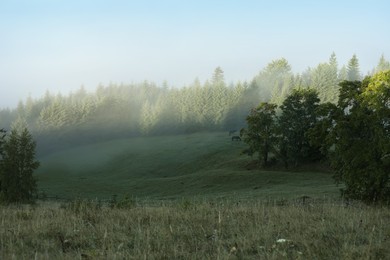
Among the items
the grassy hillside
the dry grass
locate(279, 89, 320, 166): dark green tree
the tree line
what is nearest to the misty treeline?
the grassy hillside

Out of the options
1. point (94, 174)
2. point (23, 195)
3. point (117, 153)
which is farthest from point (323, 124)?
point (117, 153)

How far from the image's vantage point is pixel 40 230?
25.6 feet

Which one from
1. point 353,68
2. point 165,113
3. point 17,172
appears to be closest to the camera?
point 17,172

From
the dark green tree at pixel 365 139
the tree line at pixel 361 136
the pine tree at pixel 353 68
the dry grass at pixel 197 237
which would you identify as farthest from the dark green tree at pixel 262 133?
the pine tree at pixel 353 68

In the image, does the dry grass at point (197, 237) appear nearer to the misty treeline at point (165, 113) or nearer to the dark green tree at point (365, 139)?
the dark green tree at point (365, 139)

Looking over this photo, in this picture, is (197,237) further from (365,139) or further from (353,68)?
(353,68)

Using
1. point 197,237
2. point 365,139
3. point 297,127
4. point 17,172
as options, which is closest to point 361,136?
point 365,139

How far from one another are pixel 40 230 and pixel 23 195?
43.4m

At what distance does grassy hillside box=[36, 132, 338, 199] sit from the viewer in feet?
198

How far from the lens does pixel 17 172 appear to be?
158 ft

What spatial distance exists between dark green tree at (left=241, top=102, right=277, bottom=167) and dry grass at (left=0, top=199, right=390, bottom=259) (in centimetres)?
7063

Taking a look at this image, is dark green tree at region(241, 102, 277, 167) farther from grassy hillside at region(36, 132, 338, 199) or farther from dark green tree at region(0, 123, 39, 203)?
dark green tree at region(0, 123, 39, 203)

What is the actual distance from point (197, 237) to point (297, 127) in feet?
248

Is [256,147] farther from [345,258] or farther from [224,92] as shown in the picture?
[224,92]
